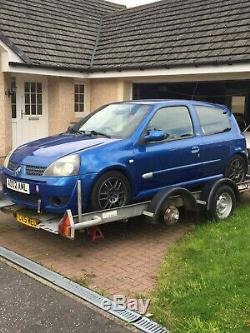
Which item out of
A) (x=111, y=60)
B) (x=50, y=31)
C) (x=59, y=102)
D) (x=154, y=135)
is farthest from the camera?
(x=50, y=31)

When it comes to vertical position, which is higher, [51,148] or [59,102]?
[59,102]

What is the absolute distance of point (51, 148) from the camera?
5.85m

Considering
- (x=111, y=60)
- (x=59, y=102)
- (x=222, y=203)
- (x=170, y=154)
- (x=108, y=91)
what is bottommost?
(x=222, y=203)

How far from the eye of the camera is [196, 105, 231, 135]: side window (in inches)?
283

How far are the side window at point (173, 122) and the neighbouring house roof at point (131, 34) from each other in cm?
393

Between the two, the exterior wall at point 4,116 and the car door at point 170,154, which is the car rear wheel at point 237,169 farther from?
the exterior wall at point 4,116

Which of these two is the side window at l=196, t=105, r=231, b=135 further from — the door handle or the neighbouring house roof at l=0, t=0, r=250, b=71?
the neighbouring house roof at l=0, t=0, r=250, b=71

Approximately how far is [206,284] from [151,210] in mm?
1534

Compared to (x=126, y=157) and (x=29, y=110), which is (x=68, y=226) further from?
(x=29, y=110)

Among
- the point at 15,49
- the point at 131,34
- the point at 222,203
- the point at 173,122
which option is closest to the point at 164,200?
the point at 173,122

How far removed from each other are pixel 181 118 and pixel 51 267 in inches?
122

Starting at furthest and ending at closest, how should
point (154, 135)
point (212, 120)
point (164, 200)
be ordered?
point (212, 120) < point (154, 135) < point (164, 200)

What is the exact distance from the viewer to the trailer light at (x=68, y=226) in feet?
16.6

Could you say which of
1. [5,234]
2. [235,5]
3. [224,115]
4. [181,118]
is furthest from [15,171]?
[235,5]
